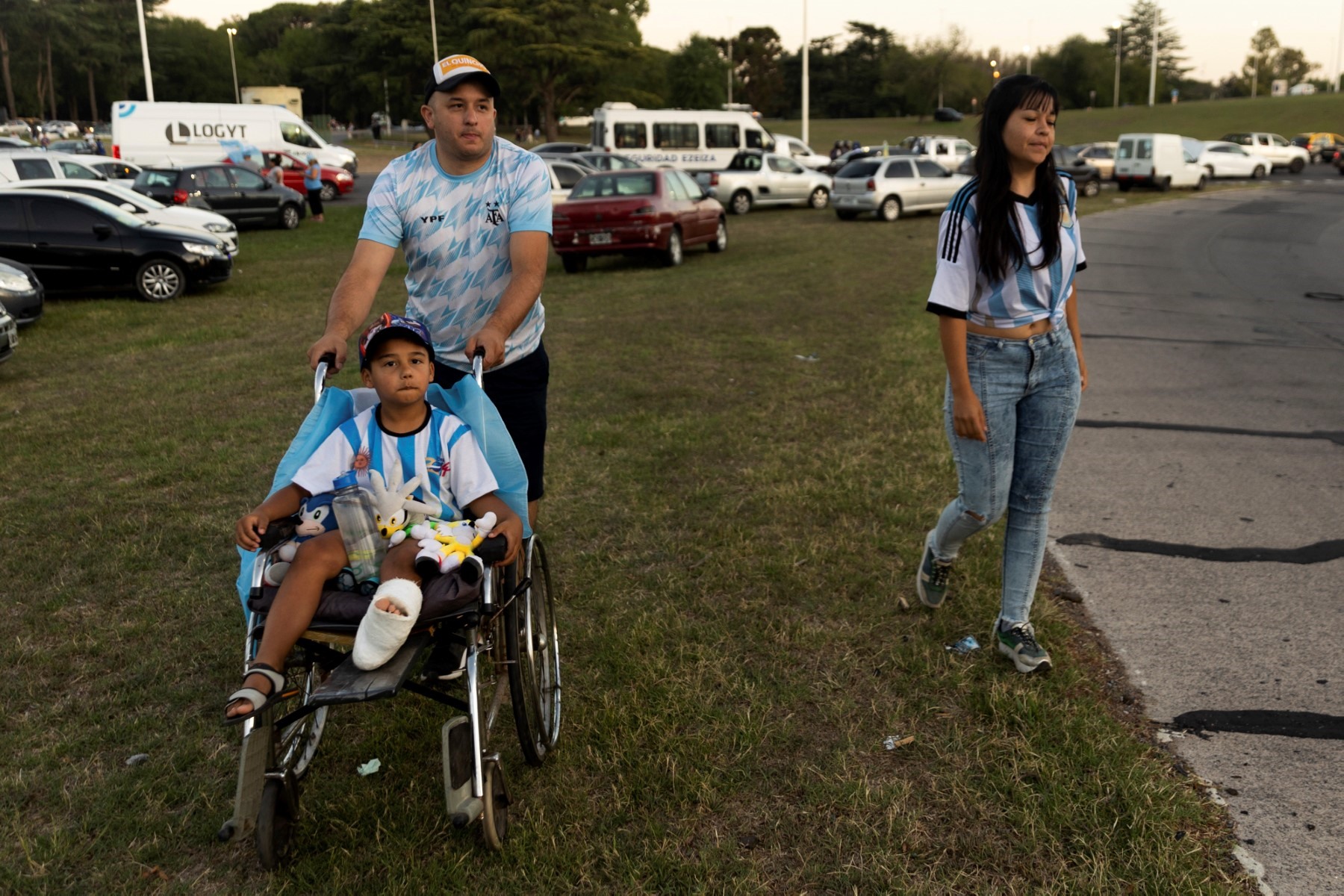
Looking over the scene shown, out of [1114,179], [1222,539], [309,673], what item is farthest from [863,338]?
[1114,179]

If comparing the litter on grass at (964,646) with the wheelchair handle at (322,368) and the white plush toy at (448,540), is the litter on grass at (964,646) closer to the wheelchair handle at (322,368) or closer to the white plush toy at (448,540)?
the white plush toy at (448,540)

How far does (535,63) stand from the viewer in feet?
220

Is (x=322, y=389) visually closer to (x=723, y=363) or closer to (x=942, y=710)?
(x=942, y=710)

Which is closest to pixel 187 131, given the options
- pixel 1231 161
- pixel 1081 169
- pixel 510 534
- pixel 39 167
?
pixel 39 167

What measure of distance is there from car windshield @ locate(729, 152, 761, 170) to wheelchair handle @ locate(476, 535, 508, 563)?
91.1 feet

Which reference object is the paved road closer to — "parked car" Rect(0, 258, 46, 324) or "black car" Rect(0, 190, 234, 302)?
"parked car" Rect(0, 258, 46, 324)

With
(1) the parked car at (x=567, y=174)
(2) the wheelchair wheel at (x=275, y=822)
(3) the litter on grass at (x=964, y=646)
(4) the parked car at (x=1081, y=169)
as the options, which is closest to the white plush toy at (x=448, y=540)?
(2) the wheelchair wheel at (x=275, y=822)

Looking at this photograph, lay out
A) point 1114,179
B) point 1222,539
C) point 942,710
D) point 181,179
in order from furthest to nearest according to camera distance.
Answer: point 1114,179 < point 181,179 < point 1222,539 < point 942,710

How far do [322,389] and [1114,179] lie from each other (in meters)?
38.8

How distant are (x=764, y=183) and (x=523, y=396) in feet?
86.9

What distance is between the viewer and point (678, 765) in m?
3.56

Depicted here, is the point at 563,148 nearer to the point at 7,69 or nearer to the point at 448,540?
the point at 448,540

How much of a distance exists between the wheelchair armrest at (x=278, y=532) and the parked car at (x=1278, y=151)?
174ft

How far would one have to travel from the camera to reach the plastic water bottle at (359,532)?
3039 millimetres
